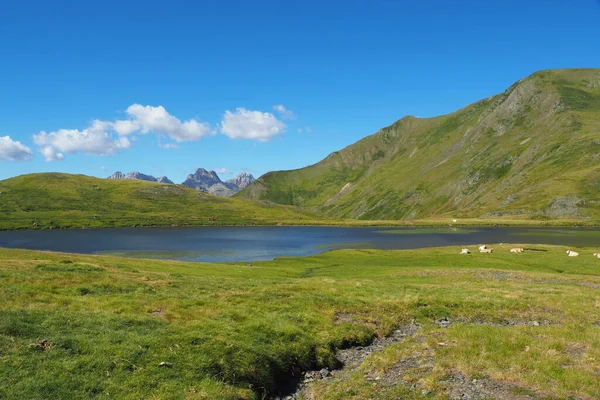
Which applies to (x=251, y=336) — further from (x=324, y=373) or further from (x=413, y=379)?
(x=413, y=379)

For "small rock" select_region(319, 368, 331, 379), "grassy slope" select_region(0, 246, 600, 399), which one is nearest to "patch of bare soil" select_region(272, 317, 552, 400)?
"small rock" select_region(319, 368, 331, 379)

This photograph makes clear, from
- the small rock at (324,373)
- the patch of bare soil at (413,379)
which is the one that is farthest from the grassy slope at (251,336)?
the small rock at (324,373)

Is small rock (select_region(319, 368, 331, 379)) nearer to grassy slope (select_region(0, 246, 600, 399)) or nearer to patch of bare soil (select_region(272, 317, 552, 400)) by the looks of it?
patch of bare soil (select_region(272, 317, 552, 400))

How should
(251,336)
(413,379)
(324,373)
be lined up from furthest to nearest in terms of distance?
(251,336)
(324,373)
(413,379)

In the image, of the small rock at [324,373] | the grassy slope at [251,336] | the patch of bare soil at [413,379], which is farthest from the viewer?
the small rock at [324,373]

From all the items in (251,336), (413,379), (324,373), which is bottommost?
(324,373)

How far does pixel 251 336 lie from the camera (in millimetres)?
21125

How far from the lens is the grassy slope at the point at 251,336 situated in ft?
51.2

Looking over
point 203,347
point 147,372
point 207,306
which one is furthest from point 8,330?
point 207,306

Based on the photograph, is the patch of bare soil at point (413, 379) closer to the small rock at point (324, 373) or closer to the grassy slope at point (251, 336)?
the small rock at point (324, 373)

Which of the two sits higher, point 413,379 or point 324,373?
point 413,379

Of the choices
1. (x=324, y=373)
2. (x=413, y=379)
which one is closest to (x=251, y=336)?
(x=324, y=373)

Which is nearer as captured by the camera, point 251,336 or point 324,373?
point 324,373

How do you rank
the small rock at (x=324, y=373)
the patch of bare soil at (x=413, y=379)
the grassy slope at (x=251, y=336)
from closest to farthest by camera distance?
the patch of bare soil at (x=413, y=379), the grassy slope at (x=251, y=336), the small rock at (x=324, y=373)
